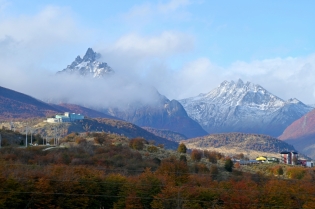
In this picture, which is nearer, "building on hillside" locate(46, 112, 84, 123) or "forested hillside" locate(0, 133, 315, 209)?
"forested hillside" locate(0, 133, 315, 209)

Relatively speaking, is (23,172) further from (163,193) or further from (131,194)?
(163,193)

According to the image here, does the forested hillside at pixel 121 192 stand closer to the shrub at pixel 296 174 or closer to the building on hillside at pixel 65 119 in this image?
the shrub at pixel 296 174

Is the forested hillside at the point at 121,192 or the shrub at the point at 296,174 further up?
the forested hillside at the point at 121,192

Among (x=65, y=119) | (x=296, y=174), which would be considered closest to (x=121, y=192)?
(x=296, y=174)

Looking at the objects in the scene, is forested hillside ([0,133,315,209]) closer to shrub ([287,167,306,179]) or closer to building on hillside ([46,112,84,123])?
shrub ([287,167,306,179])

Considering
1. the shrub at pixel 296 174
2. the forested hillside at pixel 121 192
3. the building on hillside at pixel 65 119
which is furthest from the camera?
the building on hillside at pixel 65 119

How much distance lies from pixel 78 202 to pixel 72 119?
138667 millimetres

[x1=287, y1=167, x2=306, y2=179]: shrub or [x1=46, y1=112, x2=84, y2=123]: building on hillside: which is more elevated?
[x1=46, y1=112, x2=84, y2=123]: building on hillside

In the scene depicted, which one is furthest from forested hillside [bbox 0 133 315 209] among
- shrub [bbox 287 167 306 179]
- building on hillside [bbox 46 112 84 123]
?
building on hillside [bbox 46 112 84 123]

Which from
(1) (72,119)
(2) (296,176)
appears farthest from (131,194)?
(1) (72,119)

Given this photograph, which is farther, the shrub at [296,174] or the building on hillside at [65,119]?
the building on hillside at [65,119]

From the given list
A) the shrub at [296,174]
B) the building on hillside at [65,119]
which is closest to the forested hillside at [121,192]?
the shrub at [296,174]

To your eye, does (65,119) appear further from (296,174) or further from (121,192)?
(121,192)

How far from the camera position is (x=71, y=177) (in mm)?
45219
